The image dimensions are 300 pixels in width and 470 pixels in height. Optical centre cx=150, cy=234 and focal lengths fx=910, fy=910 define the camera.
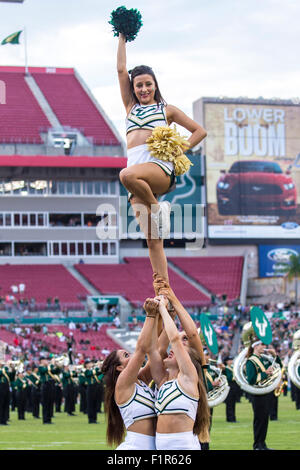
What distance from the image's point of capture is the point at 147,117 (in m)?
5.18

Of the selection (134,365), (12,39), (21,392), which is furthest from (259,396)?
(21,392)

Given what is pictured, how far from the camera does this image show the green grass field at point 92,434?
1160cm

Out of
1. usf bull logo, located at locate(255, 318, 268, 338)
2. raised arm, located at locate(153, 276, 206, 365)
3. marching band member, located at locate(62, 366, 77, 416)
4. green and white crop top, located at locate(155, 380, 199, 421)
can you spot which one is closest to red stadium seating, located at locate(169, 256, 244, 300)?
marching band member, located at locate(62, 366, 77, 416)

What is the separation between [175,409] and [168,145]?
1.46 m

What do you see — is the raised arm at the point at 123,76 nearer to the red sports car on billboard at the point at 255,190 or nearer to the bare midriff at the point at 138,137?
the bare midriff at the point at 138,137

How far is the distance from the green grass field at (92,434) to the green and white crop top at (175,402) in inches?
236

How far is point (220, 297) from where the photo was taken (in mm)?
38969

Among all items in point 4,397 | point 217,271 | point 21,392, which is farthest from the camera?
point 217,271

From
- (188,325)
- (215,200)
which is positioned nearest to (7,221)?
(215,200)

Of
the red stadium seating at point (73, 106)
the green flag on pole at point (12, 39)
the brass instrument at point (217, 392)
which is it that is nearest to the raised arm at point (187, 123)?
the green flag on pole at point (12, 39)

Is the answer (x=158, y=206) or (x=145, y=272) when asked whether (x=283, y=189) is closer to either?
(x=145, y=272)

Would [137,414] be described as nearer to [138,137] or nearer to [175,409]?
[175,409]

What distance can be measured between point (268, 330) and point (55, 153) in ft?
95.4

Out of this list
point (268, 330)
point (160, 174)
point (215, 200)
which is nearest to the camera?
point (160, 174)
